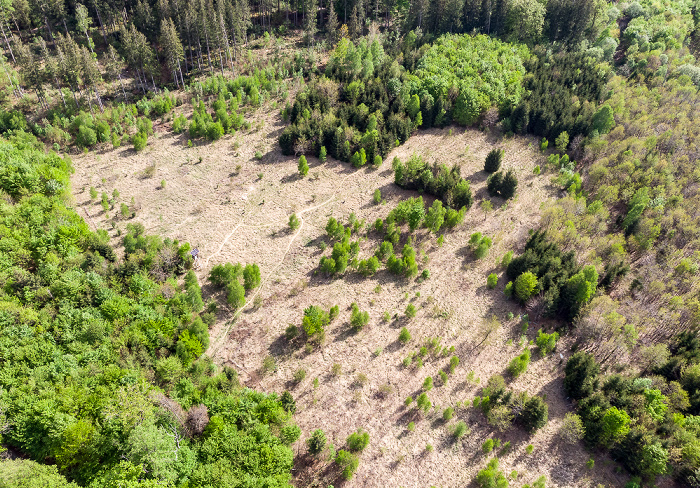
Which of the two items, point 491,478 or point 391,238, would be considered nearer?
point 491,478

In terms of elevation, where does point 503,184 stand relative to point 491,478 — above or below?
above

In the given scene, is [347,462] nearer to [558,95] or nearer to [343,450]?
[343,450]

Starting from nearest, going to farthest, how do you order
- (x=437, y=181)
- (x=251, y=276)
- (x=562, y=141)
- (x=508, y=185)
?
(x=251, y=276), (x=437, y=181), (x=508, y=185), (x=562, y=141)

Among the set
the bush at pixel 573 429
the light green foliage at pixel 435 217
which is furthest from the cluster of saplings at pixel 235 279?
the bush at pixel 573 429

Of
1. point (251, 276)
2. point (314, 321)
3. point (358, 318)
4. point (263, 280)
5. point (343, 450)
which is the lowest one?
point (343, 450)

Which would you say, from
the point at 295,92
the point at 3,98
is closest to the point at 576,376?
the point at 295,92

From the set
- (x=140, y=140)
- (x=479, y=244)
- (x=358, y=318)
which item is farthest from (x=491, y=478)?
(x=140, y=140)

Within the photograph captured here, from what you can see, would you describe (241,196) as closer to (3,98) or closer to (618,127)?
(3,98)

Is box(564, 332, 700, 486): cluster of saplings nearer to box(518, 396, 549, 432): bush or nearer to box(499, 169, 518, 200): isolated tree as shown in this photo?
box(518, 396, 549, 432): bush
